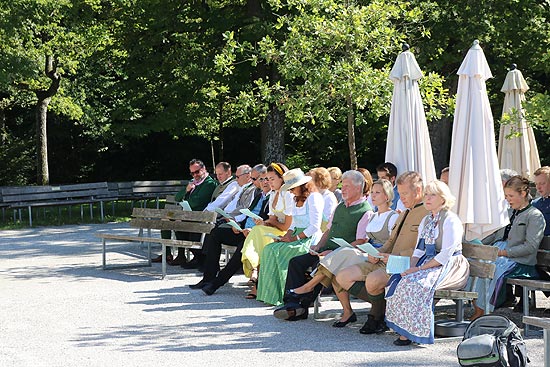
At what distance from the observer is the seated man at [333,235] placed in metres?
9.51

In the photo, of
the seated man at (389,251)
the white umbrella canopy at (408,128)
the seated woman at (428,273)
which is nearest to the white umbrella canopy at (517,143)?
the white umbrella canopy at (408,128)

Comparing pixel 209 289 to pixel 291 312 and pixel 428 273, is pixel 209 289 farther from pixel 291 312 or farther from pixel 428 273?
pixel 428 273

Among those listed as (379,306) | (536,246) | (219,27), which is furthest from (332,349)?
(219,27)

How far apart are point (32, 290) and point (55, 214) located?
1312 centimetres

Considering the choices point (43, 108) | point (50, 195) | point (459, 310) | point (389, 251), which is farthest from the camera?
point (43, 108)

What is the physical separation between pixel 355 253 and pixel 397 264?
67 centimetres

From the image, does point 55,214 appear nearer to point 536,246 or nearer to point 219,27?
point 219,27

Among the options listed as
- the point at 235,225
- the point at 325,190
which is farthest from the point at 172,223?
the point at 325,190

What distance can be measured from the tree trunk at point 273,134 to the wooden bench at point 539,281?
1498cm

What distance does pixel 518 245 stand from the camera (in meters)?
9.14

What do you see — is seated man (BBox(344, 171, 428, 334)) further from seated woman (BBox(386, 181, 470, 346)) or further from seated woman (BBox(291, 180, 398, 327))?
seated woman (BBox(386, 181, 470, 346))

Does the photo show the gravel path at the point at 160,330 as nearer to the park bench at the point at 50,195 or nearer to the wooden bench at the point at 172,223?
the wooden bench at the point at 172,223

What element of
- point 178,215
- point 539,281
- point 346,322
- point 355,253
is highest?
point 178,215

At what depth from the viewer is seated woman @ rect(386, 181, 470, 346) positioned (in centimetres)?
811
